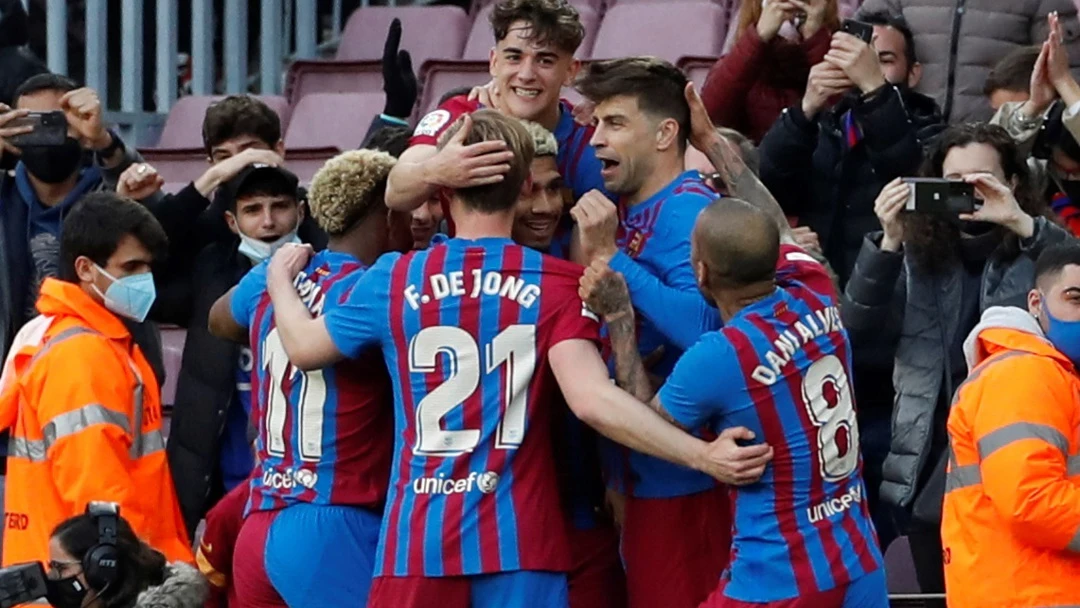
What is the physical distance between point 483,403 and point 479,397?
0.02 meters

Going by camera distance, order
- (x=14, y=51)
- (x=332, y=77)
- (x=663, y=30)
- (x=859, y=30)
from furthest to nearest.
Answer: (x=332, y=77), (x=663, y=30), (x=14, y=51), (x=859, y=30)

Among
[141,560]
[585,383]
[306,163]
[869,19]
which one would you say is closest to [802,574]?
[585,383]

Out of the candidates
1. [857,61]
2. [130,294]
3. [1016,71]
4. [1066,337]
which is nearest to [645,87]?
[1066,337]

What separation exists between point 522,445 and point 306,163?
4.05 meters

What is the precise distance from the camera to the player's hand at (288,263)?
18.2ft

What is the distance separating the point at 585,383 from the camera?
5.02 meters

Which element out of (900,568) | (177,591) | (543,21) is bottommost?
(900,568)

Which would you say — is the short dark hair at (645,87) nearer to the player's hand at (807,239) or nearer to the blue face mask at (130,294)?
the player's hand at (807,239)

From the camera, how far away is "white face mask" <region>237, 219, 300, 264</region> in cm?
654

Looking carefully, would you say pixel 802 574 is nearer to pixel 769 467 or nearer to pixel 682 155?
pixel 769 467

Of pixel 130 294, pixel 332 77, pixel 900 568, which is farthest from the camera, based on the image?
pixel 332 77

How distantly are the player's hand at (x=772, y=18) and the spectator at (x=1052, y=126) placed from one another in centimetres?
76

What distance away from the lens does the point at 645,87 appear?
548cm

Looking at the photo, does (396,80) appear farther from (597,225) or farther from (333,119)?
(597,225)
